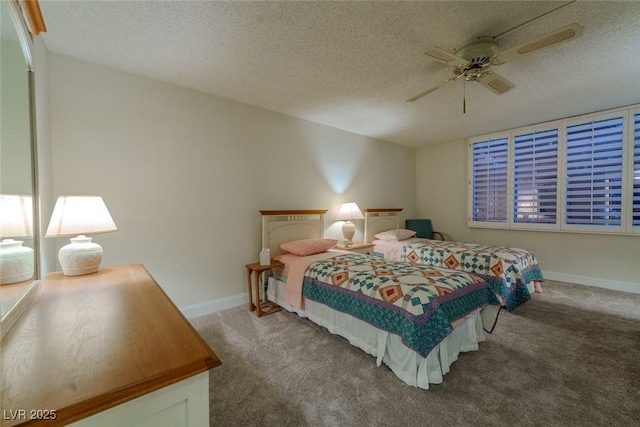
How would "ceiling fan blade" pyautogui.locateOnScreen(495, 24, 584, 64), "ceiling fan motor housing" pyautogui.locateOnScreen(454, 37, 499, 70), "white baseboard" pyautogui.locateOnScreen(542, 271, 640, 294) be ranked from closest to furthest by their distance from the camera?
"ceiling fan blade" pyautogui.locateOnScreen(495, 24, 584, 64) < "ceiling fan motor housing" pyautogui.locateOnScreen(454, 37, 499, 70) < "white baseboard" pyautogui.locateOnScreen(542, 271, 640, 294)

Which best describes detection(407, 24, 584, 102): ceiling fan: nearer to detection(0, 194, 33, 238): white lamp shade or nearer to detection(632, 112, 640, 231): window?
detection(0, 194, 33, 238): white lamp shade

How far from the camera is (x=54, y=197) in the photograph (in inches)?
81.7

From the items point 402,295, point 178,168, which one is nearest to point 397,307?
point 402,295

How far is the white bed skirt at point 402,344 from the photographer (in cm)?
170

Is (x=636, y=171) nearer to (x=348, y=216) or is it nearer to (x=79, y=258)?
(x=348, y=216)

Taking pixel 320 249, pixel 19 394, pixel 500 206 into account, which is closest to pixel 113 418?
pixel 19 394

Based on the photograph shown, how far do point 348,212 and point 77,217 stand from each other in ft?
10.2

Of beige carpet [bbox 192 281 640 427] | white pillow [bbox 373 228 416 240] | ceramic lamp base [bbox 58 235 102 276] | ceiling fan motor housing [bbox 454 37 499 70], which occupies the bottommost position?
beige carpet [bbox 192 281 640 427]

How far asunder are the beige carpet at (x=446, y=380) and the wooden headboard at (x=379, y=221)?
88.6 inches

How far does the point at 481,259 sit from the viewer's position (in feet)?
10.1

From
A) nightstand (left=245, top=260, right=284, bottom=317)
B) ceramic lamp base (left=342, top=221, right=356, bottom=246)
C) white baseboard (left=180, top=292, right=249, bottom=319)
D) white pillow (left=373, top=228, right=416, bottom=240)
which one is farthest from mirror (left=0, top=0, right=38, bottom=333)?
white pillow (left=373, top=228, right=416, bottom=240)

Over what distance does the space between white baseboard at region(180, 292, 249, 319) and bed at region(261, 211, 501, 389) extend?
0.54 meters

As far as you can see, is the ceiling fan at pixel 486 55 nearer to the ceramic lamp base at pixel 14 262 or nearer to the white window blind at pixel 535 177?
the ceramic lamp base at pixel 14 262

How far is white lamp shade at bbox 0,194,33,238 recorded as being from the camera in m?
0.85
